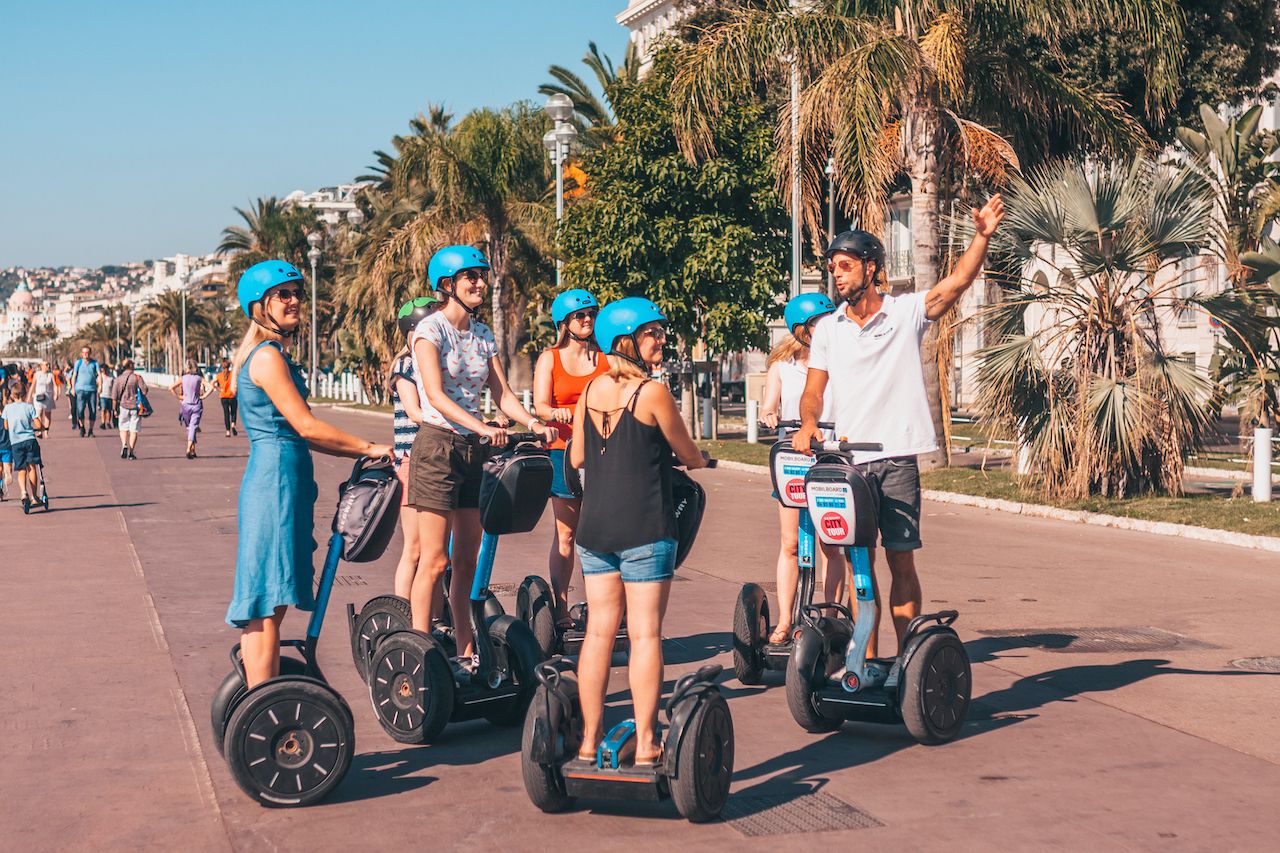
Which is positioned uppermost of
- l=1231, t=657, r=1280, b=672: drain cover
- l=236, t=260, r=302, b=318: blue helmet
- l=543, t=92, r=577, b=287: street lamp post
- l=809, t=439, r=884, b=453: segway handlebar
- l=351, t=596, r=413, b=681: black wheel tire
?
l=543, t=92, r=577, b=287: street lamp post

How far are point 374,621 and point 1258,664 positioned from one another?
436 centimetres

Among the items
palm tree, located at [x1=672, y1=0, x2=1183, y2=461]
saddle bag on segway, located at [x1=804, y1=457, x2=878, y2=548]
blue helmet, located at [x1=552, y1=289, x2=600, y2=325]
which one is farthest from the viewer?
palm tree, located at [x1=672, y1=0, x2=1183, y2=461]

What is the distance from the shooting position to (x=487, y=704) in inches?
244

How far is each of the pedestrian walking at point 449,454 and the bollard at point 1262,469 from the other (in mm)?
10960

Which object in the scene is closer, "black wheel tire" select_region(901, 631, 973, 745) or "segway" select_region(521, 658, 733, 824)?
"segway" select_region(521, 658, 733, 824)

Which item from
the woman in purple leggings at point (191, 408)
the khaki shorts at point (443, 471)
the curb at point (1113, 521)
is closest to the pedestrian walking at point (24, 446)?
the woman in purple leggings at point (191, 408)

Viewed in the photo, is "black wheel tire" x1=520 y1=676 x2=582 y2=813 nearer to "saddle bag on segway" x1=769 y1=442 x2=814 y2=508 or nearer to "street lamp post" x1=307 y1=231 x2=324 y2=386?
"saddle bag on segway" x1=769 y1=442 x2=814 y2=508

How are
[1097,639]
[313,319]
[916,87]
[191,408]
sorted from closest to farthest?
1. [1097,639]
2. [916,87]
3. [191,408]
4. [313,319]

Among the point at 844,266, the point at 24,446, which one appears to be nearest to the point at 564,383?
the point at 844,266

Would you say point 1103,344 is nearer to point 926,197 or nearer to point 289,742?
point 926,197

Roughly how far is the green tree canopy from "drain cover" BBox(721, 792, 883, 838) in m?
21.2

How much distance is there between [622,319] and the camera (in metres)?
4.98

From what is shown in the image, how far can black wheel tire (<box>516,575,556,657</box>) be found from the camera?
24.5 ft

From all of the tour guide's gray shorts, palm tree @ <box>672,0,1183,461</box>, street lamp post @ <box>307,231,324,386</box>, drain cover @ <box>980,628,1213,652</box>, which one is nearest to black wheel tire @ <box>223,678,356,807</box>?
the tour guide's gray shorts
